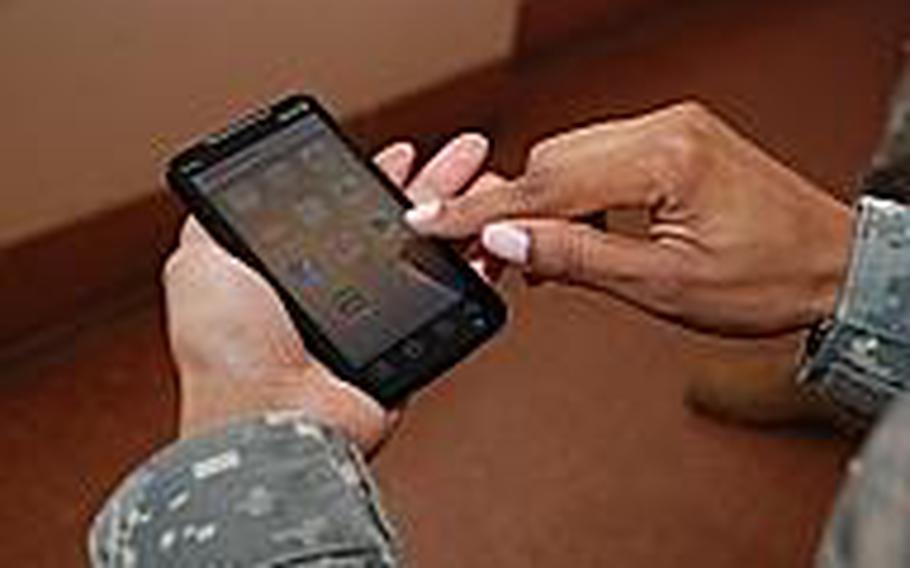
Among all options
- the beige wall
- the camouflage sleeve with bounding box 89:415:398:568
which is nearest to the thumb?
the camouflage sleeve with bounding box 89:415:398:568

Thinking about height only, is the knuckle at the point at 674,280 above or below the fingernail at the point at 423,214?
below

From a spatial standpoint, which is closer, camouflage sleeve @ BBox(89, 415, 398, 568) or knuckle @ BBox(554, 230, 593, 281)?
camouflage sleeve @ BBox(89, 415, 398, 568)

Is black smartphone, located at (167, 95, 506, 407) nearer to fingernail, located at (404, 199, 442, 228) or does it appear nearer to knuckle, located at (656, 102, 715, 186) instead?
fingernail, located at (404, 199, 442, 228)

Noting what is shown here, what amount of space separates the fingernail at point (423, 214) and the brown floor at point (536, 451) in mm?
593

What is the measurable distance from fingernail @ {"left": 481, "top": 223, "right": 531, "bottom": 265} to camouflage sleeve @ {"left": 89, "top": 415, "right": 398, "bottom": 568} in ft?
0.86

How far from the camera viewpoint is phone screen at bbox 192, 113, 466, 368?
880 mm

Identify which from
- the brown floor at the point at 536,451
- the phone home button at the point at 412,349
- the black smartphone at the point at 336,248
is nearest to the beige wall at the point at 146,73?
the brown floor at the point at 536,451

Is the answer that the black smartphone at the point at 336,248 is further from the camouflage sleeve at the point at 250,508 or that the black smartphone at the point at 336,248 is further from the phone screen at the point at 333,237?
the camouflage sleeve at the point at 250,508

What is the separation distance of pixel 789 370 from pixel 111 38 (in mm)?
775

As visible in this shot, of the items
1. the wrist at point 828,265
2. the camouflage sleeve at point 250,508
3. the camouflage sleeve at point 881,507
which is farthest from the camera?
the wrist at point 828,265

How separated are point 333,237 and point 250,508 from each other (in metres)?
0.37

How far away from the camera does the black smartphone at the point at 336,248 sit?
866 mm

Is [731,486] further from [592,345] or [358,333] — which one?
[358,333]

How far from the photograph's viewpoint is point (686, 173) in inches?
34.0
